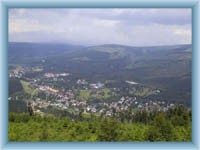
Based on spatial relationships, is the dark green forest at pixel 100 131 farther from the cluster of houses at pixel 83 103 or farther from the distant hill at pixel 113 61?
the distant hill at pixel 113 61

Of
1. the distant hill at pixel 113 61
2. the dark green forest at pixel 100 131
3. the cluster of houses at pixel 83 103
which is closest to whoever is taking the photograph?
the dark green forest at pixel 100 131

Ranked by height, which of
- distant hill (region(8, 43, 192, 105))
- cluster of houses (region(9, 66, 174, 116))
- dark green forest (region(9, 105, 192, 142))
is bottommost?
dark green forest (region(9, 105, 192, 142))

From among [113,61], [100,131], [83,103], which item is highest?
[113,61]

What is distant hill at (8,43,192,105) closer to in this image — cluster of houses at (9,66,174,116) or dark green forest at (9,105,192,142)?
cluster of houses at (9,66,174,116)

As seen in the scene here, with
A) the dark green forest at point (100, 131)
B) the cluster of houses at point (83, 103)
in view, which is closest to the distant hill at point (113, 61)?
the cluster of houses at point (83, 103)

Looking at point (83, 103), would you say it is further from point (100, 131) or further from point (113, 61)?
point (113, 61)

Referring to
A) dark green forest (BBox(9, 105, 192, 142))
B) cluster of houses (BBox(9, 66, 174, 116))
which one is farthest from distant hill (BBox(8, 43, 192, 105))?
dark green forest (BBox(9, 105, 192, 142))

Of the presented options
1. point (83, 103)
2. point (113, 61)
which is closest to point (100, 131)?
point (83, 103)

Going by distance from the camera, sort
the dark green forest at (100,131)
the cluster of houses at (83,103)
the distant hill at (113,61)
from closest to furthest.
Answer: the dark green forest at (100,131), the cluster of houses at (83,103), the distant hill at (113,61)

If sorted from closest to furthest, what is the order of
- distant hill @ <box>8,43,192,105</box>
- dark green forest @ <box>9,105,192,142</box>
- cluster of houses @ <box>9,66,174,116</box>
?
1. dark green forest @ <box>9,105,192,142</box>
2. cluster of houses @ <box>9,66,174,116</box>
3. distant hill @ <box>8,43,192,105</box>

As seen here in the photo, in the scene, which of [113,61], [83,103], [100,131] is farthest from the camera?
[113,61]
